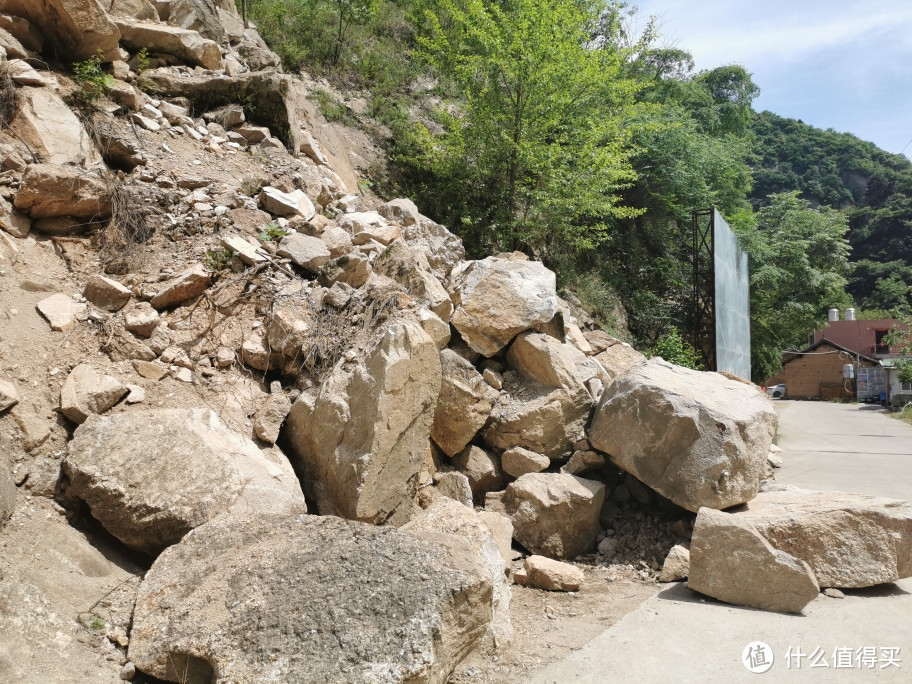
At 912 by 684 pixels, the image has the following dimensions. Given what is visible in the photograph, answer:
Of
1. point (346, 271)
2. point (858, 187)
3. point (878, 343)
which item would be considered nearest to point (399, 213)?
point (346, 271)

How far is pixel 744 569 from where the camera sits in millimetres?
3916

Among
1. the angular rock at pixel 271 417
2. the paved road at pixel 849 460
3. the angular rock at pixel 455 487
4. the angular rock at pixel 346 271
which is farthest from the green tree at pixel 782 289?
the angular rock at pixel 271 417

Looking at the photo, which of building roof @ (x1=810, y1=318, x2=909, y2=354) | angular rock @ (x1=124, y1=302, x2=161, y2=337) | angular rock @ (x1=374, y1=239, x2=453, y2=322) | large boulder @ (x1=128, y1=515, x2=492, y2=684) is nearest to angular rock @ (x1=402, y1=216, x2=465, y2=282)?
angular rock @ (x1=374, y1=239, x2=453, y2=322)

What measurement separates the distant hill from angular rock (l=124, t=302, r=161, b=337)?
44.2 m

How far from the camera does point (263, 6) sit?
34.3 ft

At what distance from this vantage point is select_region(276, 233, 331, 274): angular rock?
542cm

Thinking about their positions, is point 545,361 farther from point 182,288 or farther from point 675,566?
point 182,288

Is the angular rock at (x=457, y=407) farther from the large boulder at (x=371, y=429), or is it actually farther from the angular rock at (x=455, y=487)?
the large boulder at (x=371, y=429)

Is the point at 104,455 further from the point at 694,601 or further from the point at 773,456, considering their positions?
the point at 773,456

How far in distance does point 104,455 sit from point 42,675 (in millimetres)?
1268

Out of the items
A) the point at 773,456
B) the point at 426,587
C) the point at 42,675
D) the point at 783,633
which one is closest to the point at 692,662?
the point at 783,633

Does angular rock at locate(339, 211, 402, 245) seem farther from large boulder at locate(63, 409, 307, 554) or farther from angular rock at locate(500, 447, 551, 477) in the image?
large boulder at locate(63, 409, 307, 554)

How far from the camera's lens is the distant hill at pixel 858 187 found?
4400 centimetres

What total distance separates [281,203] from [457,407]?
2.42 meters
